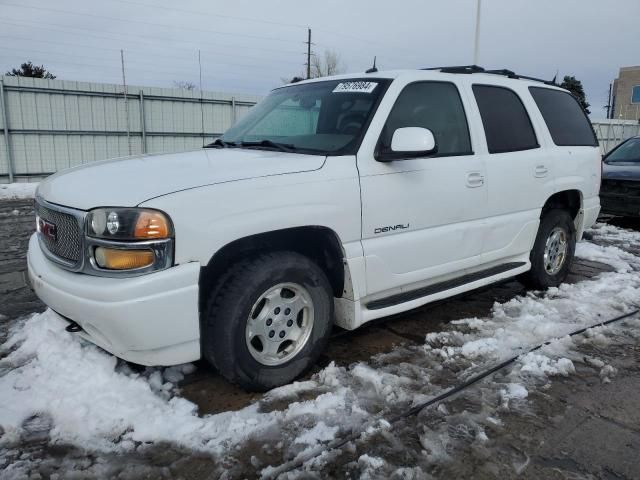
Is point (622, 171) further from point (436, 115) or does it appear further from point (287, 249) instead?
point (287, 249)

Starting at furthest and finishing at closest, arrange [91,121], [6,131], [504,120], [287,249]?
1. [91,121]
2. [6,131]
3. [504,120]
4. [287,249]

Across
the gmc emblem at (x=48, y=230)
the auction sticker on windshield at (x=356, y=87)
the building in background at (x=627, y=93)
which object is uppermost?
the building in background at (x=627, y=93)

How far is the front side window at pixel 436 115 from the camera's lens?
3635mm

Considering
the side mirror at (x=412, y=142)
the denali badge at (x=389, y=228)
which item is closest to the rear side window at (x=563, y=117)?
the side mirror at (x=412, y=142)

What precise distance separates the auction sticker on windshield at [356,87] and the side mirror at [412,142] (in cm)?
54

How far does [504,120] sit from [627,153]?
22.5 ft

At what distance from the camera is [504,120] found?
14.5 ft

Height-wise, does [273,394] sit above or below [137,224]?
below

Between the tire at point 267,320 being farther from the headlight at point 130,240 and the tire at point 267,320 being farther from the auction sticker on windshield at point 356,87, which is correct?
the auction sticker on windshield at point 356,87

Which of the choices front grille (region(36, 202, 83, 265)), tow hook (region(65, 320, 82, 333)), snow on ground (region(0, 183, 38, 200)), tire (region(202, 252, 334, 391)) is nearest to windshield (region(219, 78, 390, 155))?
tire (region(202, 252, 334, 391))

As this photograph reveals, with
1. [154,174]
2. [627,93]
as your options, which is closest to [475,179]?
[154,174]

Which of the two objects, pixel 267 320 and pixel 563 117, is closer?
pixel 267 320

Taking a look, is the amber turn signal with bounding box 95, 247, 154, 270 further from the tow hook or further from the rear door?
the rear door

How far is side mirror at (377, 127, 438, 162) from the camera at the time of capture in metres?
3.27
